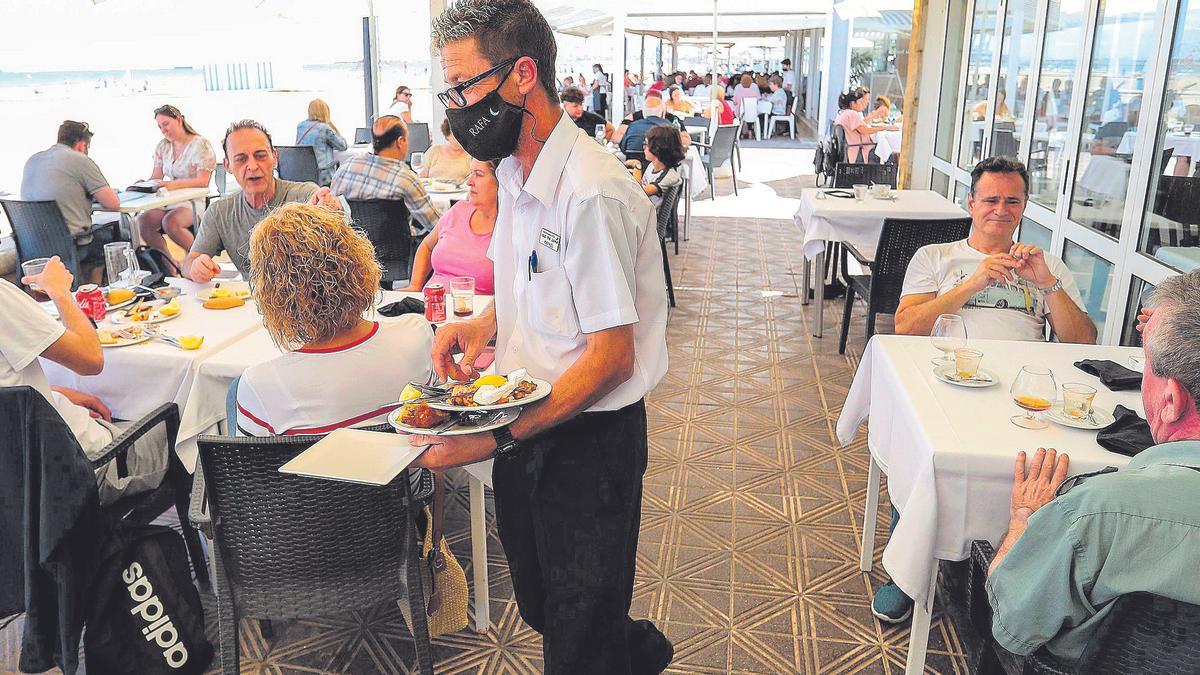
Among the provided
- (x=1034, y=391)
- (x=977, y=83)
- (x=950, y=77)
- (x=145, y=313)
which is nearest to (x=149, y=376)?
(x=145, y=313)

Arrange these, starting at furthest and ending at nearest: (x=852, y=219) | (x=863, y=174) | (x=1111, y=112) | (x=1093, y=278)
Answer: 1. (x=863, y=174)
2. (x=852, y=219)
3. (x=1093, y=278)
4. (x=1111, y=112)

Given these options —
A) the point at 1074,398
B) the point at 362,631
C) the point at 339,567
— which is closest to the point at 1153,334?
the point at 1074,398

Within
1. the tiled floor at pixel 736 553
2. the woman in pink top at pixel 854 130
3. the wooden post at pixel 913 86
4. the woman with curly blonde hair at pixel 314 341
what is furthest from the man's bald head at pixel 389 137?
the woman in pink top at pixel 854 130

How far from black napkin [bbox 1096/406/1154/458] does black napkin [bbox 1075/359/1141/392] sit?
0.28 metres

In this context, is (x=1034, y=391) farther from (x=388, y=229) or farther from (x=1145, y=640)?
(x=388, y=229)

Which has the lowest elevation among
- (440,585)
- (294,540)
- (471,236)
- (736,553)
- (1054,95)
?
(736,553)

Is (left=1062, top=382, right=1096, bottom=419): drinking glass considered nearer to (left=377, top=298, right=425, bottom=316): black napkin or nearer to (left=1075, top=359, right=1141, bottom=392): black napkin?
(left=1075, top=359, right=1141, bottom=392): black napkin

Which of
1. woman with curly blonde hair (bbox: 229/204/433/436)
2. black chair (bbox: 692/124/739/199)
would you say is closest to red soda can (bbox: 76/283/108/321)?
woman with curly blonde hair (bbox: 229/204/433/436)

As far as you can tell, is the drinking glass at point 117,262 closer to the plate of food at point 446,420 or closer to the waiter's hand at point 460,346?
the waiter's hand at point 460,346

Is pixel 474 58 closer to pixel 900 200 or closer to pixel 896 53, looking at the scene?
pixel 900 200

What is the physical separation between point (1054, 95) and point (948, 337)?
3.34 metres

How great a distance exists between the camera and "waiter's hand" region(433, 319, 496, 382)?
188 cm

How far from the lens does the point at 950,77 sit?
7660 mm

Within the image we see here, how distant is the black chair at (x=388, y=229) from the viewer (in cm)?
478
